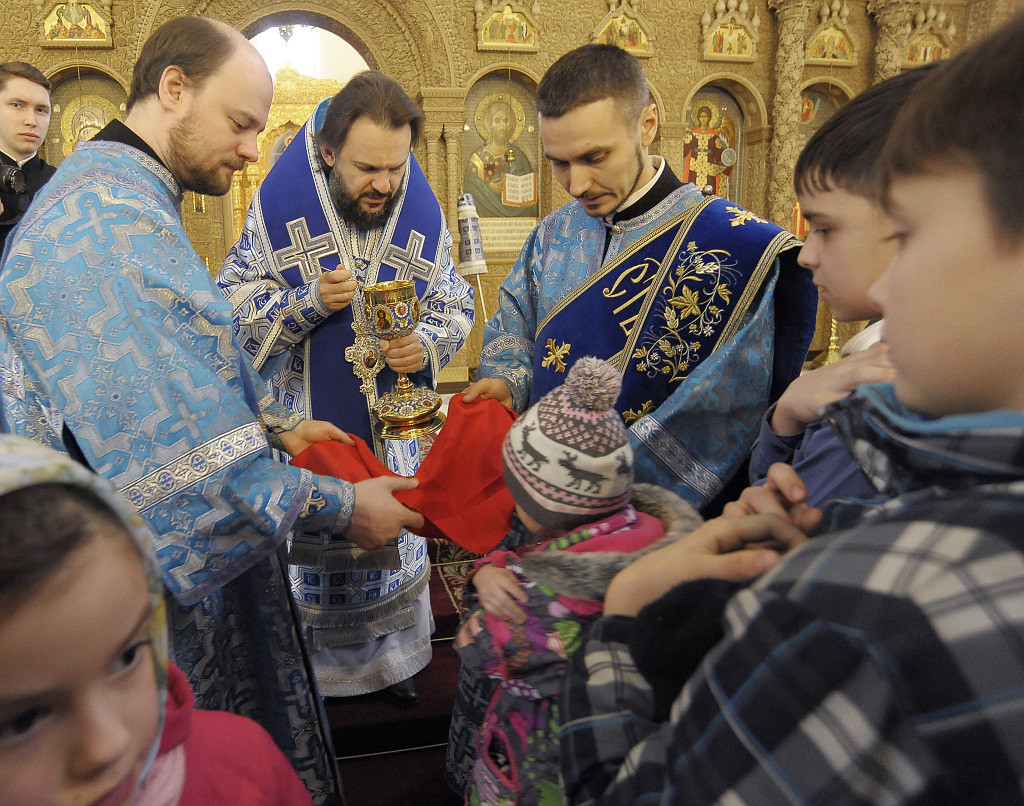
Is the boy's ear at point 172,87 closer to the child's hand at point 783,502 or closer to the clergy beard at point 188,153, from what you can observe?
the clergy beard at point 188,153

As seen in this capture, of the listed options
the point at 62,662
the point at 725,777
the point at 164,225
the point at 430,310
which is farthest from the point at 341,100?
the point at 725,777

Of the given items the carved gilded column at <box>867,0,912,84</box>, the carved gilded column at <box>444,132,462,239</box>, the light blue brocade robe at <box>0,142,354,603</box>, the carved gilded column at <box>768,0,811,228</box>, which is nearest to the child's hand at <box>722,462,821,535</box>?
the light blue brocade robe at <box>0,142,354,603</box>

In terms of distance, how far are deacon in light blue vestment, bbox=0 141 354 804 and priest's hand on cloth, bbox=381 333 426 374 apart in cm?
86

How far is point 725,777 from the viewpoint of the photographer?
60 cm

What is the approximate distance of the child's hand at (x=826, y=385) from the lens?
1119mm

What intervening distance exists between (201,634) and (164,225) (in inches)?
38.5

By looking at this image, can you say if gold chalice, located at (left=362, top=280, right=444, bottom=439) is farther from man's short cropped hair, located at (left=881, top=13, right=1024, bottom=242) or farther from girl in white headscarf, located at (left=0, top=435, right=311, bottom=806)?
man's short cropped hair, located at (left=881, top=13, right=1024, bottom=242)

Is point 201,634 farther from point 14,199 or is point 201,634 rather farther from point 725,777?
point 14,199

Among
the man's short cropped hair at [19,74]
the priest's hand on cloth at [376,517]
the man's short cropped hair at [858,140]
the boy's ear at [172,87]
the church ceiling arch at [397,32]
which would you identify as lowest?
the priest's hand on cloth at [376,517]

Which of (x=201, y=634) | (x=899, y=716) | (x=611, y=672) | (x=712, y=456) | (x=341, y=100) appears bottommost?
(x=201, y=634)

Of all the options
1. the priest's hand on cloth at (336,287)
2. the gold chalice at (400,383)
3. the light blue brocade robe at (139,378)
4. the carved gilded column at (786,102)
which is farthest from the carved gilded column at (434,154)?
the light blue brocade robe at (139,378)

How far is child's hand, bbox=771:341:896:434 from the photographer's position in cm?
112

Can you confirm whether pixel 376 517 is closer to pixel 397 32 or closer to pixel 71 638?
pixel 71 638

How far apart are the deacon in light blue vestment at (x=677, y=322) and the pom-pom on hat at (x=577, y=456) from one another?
2.07ft
